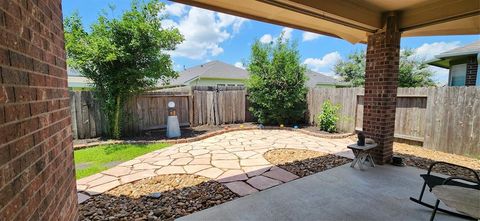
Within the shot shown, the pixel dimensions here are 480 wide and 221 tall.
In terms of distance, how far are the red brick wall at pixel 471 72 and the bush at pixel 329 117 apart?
447cm

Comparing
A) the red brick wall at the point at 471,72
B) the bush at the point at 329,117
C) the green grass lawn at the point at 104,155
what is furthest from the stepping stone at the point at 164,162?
the red brick wall at the point at 471,72

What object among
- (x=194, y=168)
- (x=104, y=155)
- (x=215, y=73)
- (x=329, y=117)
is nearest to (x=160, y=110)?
(x=104, y=155)

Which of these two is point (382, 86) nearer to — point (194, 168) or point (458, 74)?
point (194, 168)

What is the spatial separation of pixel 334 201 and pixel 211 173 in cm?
196

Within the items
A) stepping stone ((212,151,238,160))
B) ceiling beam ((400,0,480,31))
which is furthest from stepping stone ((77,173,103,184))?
ceiling beam ((400,0,480,31))

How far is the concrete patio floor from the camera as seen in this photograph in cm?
249

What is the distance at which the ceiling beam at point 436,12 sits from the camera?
309 centimetres

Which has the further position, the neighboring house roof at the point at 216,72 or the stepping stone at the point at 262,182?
the neighboring house roof at the point at 216,72

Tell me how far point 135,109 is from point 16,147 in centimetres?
619

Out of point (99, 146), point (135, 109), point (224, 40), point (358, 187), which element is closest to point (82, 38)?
point (135, 109)

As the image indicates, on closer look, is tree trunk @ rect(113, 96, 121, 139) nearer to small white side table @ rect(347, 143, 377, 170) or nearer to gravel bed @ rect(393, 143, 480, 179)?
small white side table @ rect(347, 143, 377, 170)

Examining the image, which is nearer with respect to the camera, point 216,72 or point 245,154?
point 245,154

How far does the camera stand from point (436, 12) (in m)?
3.39

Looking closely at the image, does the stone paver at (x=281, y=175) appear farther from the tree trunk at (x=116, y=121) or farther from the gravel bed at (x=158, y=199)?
the tree trunk at (x=116, y=121)
